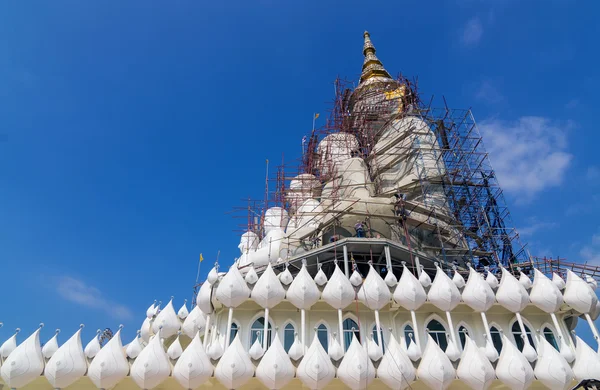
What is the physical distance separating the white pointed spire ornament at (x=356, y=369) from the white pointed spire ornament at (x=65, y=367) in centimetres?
879

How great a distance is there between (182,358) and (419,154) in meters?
19.2

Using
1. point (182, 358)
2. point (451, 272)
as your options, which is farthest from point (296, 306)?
point (451, 272)

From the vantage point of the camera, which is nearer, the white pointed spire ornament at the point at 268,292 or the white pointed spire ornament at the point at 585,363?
the white pointed spire ornament at the point at 585,363

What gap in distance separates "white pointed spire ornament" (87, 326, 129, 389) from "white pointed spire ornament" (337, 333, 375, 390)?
7.42 meters

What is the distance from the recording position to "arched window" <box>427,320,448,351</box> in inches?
686

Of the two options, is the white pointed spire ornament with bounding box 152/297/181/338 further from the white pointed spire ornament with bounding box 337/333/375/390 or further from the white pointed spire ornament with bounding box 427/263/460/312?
the white pointed spire ornament with bounding box 427/263/460/312

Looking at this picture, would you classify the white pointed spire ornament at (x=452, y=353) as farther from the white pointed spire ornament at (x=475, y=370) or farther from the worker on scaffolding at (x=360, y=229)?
the worker on scaffolding at (x=360, y=229)

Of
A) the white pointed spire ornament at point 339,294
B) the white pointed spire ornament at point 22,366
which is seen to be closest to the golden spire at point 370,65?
the white pointed spire ornament at point 339,294

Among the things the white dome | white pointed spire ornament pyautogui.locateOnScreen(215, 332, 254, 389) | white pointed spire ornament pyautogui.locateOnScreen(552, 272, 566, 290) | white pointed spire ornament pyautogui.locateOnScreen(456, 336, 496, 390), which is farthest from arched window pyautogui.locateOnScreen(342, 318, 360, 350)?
the white dome

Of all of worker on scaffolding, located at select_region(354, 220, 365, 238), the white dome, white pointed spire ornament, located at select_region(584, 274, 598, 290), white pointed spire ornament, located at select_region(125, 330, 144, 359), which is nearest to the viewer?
white pointed spire ornament, located at select_region(125, 330, 144, 359)

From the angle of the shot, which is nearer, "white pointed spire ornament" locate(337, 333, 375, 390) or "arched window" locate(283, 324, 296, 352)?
"white pointed spire ornament" locate(337, 333, 375, 390)

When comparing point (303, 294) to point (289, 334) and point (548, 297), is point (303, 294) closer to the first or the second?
point (289, 334)

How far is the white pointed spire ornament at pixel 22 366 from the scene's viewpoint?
13.3 meters

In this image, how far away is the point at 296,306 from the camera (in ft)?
54.6
